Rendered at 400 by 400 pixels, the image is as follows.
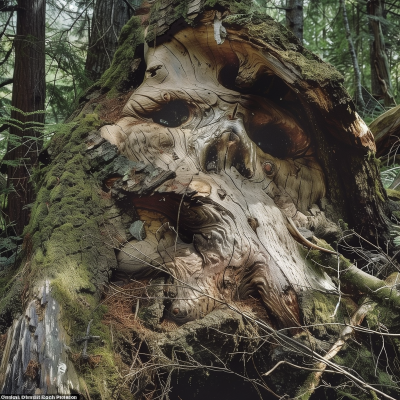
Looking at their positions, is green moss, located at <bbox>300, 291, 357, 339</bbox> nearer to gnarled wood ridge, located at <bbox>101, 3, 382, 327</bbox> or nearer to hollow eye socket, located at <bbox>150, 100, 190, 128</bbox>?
gnarled wood ridge, located at <bbox>101, 3, 382, 327</bbox>

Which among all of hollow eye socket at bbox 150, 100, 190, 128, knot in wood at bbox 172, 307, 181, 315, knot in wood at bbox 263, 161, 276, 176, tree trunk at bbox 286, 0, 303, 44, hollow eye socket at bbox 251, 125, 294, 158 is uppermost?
tree trunk at bbox 286, 0, 303, 44

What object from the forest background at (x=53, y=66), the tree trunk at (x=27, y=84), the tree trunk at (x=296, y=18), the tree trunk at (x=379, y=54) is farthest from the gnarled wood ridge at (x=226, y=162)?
the tree trunk at (x=379, y=54)

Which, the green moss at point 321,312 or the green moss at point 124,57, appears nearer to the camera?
the green moss at point 321,312

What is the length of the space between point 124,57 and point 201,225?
2545mm

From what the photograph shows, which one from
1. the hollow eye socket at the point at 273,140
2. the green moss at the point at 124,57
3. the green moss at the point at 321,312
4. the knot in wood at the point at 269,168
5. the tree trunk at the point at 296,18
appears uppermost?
the tree trunk at the point at 296,18

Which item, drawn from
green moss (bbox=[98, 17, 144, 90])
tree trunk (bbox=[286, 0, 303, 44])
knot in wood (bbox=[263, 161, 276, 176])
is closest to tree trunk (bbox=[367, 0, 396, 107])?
tree trunk (bbox=[286, 0, 303, 44])

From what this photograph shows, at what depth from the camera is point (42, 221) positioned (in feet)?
11.3

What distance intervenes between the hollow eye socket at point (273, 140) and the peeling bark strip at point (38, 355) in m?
2.76

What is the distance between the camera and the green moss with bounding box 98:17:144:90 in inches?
193

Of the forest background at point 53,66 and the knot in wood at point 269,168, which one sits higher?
the forest background at point 53,66

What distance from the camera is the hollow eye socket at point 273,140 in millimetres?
4621

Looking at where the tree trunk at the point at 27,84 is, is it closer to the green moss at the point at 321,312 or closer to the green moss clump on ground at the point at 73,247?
the green moss clump on ground at the point at 73,247

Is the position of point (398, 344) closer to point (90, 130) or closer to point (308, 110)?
point (308, 110)

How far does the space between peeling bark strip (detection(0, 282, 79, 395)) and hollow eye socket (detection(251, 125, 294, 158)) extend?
2.76 meters
